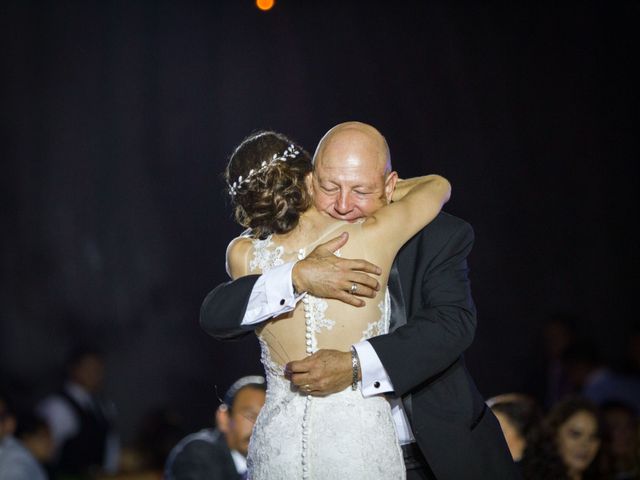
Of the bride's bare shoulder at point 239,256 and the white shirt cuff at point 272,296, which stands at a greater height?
the bride's bare shoulder at point 239,256

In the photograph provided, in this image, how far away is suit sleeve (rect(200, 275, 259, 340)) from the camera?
254 centimetres

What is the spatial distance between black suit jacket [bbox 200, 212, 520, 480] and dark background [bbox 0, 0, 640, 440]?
159 inches

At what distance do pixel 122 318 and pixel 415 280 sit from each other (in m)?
4.57

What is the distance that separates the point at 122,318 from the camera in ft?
22.7

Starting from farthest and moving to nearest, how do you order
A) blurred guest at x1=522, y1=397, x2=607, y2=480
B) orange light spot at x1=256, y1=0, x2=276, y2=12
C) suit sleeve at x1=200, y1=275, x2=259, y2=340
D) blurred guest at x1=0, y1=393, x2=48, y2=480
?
1. orange light spot at x1=256, y1=0, x2=276, y2=12
2. blurred guest at x1=0, y1=393, x2=48, y2=480
3. blurred guest at x1=522, y1=397, x2=607, y2=480
4. suit sleeve at x1=200, y1=275, x2=259, y2=340

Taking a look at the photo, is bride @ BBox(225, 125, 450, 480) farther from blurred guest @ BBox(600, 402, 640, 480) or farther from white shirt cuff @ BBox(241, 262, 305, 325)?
blurred guest @ BBox(600, 402, 640, 480)

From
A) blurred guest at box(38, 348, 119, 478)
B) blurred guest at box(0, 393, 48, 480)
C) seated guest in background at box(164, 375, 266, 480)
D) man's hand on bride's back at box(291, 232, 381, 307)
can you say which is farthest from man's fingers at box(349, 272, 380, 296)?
blurred guest at box(38, 348, 119, 478)

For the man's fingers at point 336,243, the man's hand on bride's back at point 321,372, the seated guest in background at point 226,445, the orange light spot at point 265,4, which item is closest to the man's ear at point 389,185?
the man's fingers at point 336,243

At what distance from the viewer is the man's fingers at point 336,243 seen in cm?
248

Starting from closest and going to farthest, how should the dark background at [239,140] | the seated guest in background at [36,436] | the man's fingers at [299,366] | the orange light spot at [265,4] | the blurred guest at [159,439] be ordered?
1. the man's fingers at [299,366]
2. the seated guest in background at [36,436]
3. the blurred guest at [159,439]
4. the dark background at [239,140]
5. the orange light spot at [265,4]

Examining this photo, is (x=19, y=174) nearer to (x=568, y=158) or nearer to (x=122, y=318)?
(x=122, y=318)

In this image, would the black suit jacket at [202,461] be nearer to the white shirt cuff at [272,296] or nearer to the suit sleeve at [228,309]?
the suit sleeve at [228,309]

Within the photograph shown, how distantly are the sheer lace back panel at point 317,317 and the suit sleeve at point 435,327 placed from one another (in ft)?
0.23

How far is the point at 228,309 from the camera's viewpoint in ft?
8.39
